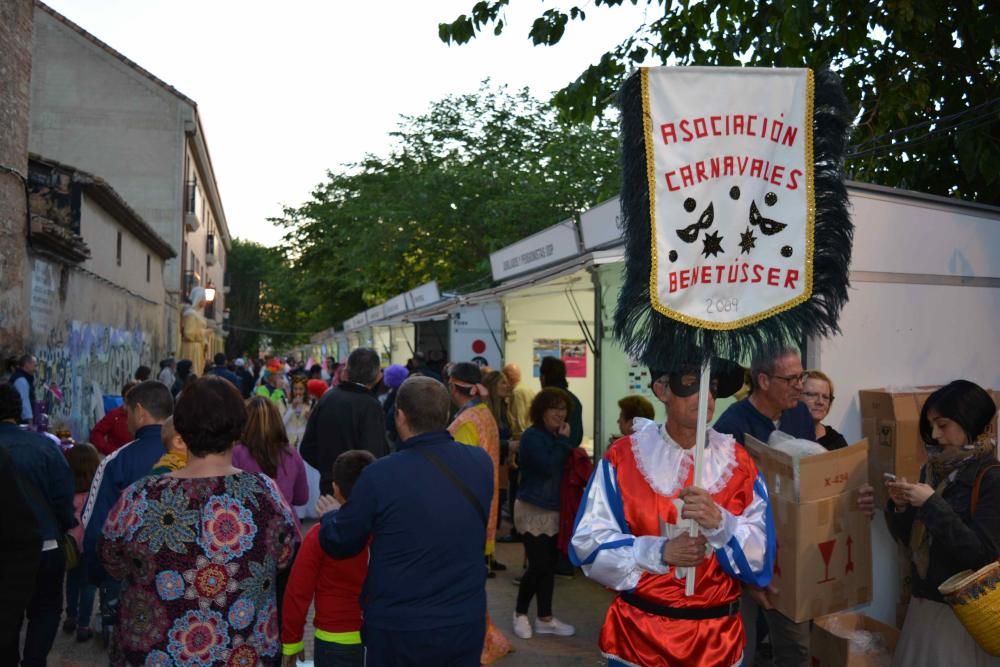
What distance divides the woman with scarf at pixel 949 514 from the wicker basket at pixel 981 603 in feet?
0.34

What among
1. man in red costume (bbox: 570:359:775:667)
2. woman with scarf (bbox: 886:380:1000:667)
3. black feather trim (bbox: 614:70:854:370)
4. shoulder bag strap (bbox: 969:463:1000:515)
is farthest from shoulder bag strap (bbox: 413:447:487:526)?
shoulder bag strap (bbox: 969:463:1000:515)

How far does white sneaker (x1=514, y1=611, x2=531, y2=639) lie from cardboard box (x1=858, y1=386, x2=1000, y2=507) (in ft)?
8.35

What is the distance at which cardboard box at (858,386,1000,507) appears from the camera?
573cm

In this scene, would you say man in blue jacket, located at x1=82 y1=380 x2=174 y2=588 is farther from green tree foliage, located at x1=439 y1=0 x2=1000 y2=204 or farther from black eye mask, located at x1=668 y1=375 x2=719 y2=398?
green tree foliage, located at x1=439 y1=0 x2=1000 y2=204

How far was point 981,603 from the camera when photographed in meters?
3.75

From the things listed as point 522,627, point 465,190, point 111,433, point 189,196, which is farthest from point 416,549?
point 189,196

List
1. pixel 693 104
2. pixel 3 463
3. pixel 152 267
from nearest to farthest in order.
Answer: pixel 3 463 → pixel 693 104 → pixel 152 267

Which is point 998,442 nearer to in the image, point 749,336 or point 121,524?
point 749,336

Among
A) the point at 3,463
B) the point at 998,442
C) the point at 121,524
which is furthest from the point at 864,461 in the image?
the point at 3,463

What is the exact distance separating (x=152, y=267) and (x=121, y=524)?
26.5 metres

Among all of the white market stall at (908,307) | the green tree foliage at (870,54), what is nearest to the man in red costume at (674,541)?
the white market stall at (908,307)

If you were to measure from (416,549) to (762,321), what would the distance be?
1.50 metres

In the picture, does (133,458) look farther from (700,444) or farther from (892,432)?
(892,432)

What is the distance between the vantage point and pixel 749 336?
3639 millimetres
